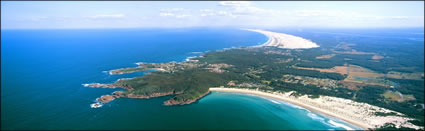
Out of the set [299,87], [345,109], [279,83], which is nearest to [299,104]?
[345,109]

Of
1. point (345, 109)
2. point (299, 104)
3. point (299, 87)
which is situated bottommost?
point (345, 109)

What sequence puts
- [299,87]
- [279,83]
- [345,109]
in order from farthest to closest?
[279,83] → [299,87] → [345,109]

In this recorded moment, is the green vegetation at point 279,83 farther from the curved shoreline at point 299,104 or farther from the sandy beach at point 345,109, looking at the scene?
the curved shoreline at point 299,104

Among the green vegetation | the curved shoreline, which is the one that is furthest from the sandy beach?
the green vegetation

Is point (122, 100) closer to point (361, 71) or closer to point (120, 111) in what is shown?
point (120, 111)

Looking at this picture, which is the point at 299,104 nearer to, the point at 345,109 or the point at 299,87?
the point at 345,109

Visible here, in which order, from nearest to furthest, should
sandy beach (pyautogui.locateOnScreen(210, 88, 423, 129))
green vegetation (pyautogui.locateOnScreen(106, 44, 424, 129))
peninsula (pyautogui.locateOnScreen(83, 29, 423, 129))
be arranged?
sandy beach (pyautogui.locateOnScreen(210, 88, 423, 129)) < peninsula (pyautogui.locateOnScreen(83, 29, 423, 129)) < green vegetation (pyautogui.locateOnScreen(106, 44, 424, 129))

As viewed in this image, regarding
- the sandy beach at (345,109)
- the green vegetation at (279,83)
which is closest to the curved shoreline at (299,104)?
the sandy beach at (345,109)

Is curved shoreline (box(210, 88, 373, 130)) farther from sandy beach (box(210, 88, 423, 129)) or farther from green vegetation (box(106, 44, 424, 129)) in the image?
green vegetation (box(106, 44, 424, 129))

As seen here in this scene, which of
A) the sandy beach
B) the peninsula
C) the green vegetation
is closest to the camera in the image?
the sandy beach

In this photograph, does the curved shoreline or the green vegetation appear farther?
the green vegetation
